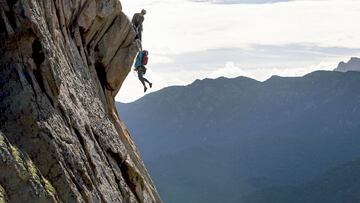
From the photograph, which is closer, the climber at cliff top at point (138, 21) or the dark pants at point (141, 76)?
the climber at cliff top at point (138, 21)

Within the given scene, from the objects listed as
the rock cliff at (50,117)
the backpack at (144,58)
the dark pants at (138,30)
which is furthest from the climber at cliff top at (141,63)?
the rock cliff at (50,117)

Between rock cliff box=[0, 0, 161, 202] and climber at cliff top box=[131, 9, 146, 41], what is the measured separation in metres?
7.31

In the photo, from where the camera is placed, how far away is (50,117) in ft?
49.1

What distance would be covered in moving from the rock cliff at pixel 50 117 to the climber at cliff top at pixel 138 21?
24.0 ft

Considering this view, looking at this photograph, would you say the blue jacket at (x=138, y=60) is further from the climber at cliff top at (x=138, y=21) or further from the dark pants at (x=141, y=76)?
the climber at cliff top at (x=138, y=21)

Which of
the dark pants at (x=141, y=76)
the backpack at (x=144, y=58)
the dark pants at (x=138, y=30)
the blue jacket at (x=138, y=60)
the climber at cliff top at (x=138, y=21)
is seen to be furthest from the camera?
the dark pants at (x=141, y=76)

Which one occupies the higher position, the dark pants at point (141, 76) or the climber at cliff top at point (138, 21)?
the climber at cliff top at point (138, 21)

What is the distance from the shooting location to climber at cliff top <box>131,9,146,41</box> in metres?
28.3

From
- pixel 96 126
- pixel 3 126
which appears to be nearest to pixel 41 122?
pixel 3 126

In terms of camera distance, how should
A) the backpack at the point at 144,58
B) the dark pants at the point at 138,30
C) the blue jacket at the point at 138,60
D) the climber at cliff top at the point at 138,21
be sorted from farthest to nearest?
the blue jacket at the point at 138,60 → the backpack at the point at 144,58 → the climber at cliff top at the point at 138,21 → the dark pants at the point at 138,30

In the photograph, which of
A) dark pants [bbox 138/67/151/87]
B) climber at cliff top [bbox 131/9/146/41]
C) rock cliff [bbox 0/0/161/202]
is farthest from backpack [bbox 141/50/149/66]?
rock cliff [bbox 0/0/161/202]

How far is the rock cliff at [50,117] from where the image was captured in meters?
13.4

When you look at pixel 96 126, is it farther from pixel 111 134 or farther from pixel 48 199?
pixel 48 199

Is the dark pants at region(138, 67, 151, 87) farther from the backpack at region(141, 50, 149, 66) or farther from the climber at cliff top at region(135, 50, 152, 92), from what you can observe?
the backpack at region(141, 50, 149, 66)
